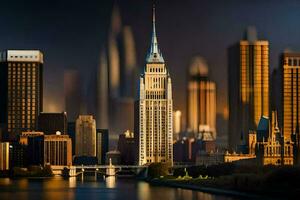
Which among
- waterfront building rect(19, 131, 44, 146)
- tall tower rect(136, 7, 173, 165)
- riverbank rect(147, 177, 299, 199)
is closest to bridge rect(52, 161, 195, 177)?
tall tower rect(136, 7, 173, 165)

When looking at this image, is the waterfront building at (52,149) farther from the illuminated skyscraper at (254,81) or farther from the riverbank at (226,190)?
the riverbank at (226,190)

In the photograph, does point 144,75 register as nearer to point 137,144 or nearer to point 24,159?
point 137,144

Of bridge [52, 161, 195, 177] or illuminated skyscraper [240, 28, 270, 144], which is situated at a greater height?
illuminated skyscraper [240, 28, 270, 144]

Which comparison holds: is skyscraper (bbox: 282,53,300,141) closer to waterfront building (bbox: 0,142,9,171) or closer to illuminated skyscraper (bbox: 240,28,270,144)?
illuminated skyscraper (bbox: 240,28,270,144)

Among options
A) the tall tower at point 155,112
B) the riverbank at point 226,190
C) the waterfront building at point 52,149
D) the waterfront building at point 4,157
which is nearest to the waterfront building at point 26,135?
the waterfront building at point 52,149

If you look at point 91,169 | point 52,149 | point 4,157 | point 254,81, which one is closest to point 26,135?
point 52,149
